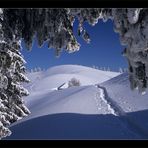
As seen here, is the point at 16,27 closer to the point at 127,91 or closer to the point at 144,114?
the point at 144,114

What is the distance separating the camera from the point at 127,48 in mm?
5270

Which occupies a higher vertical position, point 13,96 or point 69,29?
point 69,29

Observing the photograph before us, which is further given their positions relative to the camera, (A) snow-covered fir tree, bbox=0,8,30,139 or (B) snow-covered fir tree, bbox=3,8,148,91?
(A) snow-covered fir tree, bbox=0,8,30,139

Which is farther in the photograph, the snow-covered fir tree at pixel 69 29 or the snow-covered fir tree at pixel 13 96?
the snow-covered fir tree at pixel 13 96

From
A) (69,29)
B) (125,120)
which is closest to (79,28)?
(69,29)

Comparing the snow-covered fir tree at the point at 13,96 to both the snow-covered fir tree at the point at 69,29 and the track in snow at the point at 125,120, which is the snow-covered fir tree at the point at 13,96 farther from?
the track in snow at the point at 125,120

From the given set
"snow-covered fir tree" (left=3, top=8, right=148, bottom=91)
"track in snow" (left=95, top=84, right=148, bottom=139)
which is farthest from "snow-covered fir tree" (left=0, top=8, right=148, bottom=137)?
"track in snow" (left=95, top=84, right=148, bottom=139)

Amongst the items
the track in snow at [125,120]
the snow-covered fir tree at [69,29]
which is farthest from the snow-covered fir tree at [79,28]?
the track in snow at [125,120]

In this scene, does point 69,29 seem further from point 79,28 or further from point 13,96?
point 13,96

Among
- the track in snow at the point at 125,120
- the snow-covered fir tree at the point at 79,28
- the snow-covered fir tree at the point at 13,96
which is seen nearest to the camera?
the snow-covered fir tree at the point at 79,28

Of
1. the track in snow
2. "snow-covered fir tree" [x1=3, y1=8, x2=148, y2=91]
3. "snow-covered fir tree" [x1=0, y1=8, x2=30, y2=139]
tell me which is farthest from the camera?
the track in snow

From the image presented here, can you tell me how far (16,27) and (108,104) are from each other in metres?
29.5

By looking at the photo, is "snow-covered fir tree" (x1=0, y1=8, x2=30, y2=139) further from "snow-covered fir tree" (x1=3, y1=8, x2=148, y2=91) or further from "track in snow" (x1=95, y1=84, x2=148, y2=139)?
"track in snow" (x1=95, y1=84, x2=148, y2=139)
